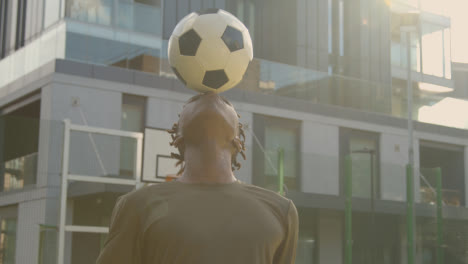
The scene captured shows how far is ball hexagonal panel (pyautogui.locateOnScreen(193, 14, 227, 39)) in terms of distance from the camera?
2461 millimetres

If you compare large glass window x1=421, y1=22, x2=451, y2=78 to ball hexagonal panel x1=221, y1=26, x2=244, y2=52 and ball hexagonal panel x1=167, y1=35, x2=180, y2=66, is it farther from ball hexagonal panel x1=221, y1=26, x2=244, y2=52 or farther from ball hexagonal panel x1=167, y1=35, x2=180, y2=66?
ball hexagonal panel x1=167, y1=35, x2=180, y2=66

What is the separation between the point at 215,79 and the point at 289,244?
62cm

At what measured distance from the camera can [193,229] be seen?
1.88 metres

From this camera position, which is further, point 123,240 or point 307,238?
point 307,238

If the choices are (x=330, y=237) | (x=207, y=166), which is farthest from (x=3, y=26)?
(x=207, y=166)

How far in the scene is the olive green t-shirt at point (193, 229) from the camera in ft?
6.11

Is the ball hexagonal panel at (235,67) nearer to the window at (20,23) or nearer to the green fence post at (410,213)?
the green fence post at (410,213)

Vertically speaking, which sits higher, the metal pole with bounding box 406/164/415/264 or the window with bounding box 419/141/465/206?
the window with bounding box 419/141/465/206

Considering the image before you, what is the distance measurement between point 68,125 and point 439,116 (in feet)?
56.6

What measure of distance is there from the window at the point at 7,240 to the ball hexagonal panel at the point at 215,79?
9693 mm

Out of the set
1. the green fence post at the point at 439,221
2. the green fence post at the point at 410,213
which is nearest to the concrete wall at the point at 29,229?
the green fence post at the point at 410,213

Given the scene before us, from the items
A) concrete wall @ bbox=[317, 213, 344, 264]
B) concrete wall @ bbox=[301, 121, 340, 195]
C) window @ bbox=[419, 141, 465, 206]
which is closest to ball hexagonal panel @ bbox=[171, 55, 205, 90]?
concrete wall @ bbox=[317, 213, 344, 264]

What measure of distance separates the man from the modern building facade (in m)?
8.78

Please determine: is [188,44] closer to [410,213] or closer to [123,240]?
[123,240]
